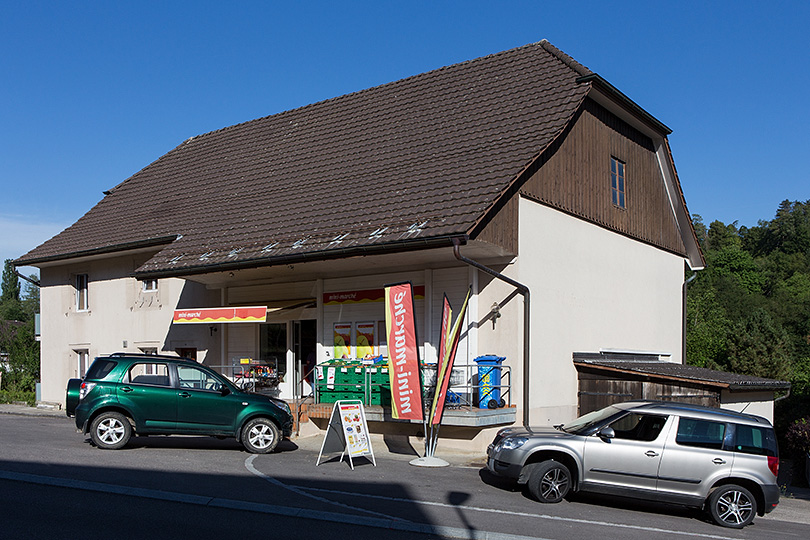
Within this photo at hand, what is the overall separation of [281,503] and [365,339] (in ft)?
27.1

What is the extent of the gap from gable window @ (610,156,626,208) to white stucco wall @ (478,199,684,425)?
0.97 m

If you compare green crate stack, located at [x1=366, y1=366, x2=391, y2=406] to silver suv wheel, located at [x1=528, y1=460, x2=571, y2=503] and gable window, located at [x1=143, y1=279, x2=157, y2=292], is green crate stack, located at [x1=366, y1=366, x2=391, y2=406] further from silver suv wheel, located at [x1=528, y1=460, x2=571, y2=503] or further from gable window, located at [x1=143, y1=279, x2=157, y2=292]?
gable window, located at [x1=143, y1=279, x2=157, y2=292]

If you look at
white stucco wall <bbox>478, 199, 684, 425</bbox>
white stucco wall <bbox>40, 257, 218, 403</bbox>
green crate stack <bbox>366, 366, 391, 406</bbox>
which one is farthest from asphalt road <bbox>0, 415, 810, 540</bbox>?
white stucco wall <bbox>40, 257, 218, 403</bbox>

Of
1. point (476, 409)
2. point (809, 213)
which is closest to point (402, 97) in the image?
point (476, 409)

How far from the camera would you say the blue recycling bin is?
15055 millimetres

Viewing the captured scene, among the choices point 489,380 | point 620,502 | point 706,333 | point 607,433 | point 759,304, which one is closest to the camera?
point 607,433

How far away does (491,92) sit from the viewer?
63.4ft

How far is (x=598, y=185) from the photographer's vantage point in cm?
1909

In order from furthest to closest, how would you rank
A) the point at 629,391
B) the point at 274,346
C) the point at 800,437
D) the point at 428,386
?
the point at 274,346 → the point at 800,437 → the point at 629,391 → the point at 428,386

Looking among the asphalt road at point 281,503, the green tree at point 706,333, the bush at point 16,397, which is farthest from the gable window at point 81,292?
the green tree at point 706,333

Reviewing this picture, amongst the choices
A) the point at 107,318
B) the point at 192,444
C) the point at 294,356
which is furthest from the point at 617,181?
the point at 107,318

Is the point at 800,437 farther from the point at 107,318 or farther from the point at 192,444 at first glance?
the point at 107,318

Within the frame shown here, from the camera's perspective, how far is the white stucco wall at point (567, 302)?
1595 cm

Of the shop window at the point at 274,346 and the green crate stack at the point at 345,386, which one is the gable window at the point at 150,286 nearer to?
the shop window at the point at 274,346
